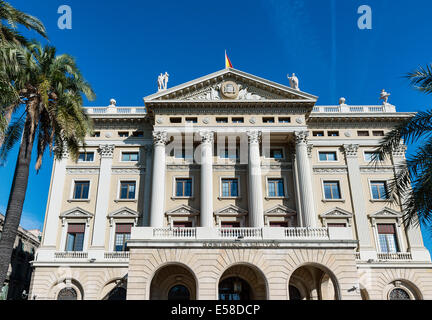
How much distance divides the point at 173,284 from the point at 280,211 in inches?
515

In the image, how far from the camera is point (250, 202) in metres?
37.3

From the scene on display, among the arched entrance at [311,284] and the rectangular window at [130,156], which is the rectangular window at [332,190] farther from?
the rectangular window at [130,156]

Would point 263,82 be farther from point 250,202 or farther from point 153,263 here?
point 153,263

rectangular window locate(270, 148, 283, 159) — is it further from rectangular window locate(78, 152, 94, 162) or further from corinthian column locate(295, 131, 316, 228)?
rectangular window locate(78, 152, 94, 162)

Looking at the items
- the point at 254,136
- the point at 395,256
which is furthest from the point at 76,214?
the point at 395,256

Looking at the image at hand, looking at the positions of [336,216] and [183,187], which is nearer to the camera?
[336,216]

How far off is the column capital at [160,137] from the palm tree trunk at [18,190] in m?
17.7

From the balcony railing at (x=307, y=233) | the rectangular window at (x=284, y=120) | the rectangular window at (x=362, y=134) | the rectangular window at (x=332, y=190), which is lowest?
the balcony railing at (x=307, y=233)

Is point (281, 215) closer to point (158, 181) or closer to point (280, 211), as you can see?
point (280, 211)

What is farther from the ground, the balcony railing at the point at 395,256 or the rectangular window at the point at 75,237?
the rectangular window at the point at 75,237

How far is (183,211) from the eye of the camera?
38.3m

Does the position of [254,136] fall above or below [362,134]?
below

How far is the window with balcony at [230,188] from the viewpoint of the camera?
39.5 m

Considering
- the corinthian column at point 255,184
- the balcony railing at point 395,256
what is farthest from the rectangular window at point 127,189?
the balcony railing at point 395,256
